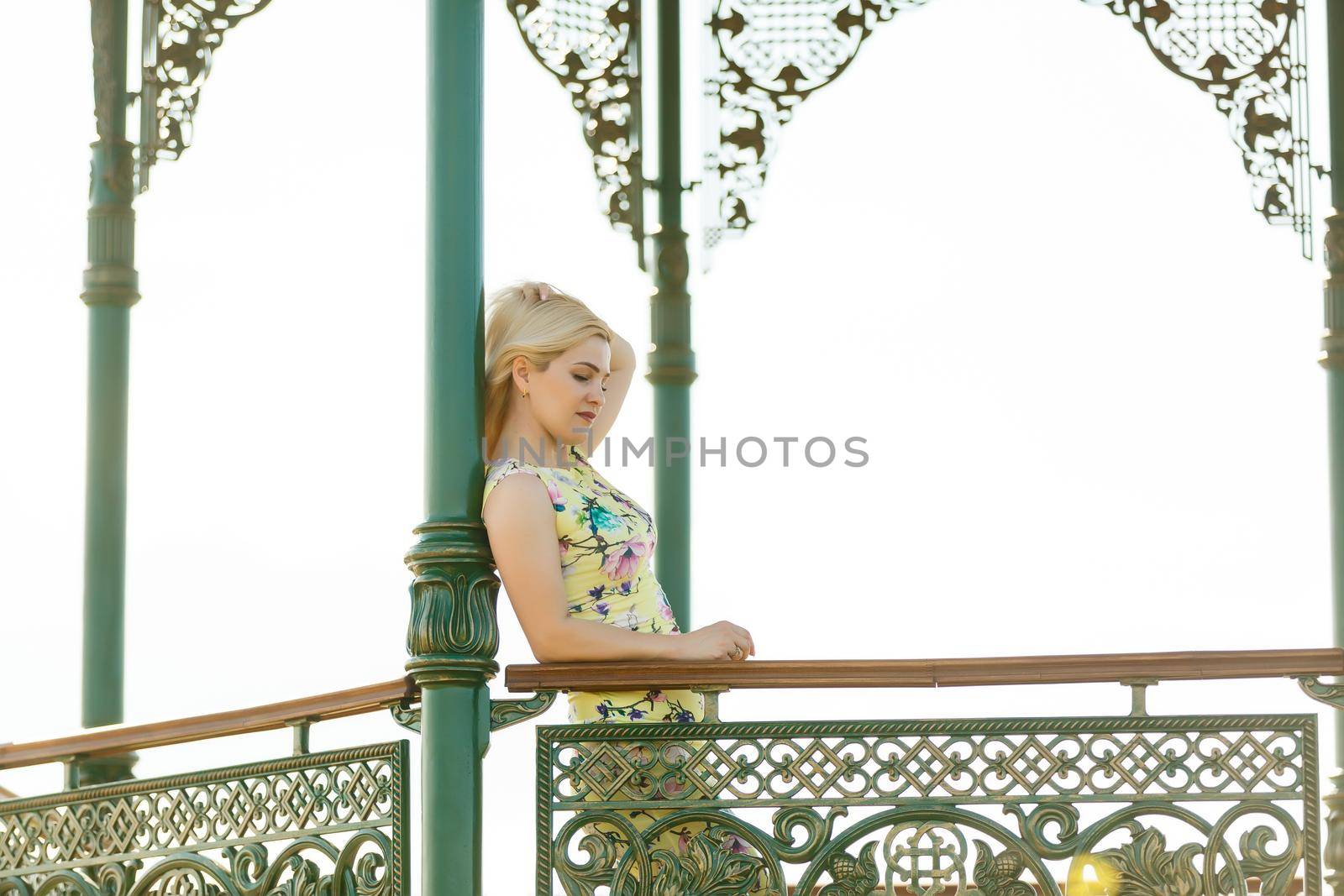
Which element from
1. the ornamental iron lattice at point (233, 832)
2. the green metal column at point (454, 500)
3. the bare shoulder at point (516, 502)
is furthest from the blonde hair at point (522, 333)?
the ornamental iron lattice at point (233, 832)

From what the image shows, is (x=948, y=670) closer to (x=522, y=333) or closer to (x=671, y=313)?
(x=522, y=333)

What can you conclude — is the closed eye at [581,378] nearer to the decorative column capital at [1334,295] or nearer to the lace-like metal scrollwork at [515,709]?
the lace-like metal scrollwork at [515,709]

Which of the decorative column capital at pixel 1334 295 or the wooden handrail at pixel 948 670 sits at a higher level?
the decorative column capital at pixel 1334 295

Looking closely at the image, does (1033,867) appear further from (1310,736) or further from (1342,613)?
(1342,613)

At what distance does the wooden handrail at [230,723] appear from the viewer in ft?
15.9

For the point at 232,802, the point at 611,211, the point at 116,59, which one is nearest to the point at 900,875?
the point at 232,802

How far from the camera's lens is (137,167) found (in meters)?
7.39

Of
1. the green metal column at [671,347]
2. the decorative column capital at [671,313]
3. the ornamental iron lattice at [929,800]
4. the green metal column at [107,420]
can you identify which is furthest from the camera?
the decorative column capital at [671,313]

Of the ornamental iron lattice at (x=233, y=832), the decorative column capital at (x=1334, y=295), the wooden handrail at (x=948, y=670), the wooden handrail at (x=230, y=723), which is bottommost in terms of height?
the ornamental iron lattice at (x=233, y=832)

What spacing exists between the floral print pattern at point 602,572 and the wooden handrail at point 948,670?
163mm

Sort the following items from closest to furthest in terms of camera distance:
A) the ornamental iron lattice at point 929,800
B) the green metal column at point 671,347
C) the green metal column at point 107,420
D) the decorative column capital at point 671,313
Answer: the ornamental iron lattice at point 929,800
the green metal column at point 107,420
the green metal column at point 671,347
the decorative column capital at point 671,313

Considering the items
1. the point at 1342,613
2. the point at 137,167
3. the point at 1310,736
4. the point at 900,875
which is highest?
the point at 137,167

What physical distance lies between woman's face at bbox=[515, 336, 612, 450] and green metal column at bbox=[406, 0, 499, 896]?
18 centimetres

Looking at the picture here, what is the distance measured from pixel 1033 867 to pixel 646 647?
1061 mm
